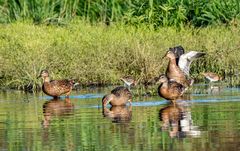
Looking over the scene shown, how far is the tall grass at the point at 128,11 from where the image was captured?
81.3ft

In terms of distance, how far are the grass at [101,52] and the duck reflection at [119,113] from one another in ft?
12.7

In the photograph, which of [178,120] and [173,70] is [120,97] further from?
[173,70]

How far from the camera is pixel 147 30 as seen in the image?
2383 cm

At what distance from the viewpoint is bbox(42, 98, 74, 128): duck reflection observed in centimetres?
1547

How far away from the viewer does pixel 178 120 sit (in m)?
14.4

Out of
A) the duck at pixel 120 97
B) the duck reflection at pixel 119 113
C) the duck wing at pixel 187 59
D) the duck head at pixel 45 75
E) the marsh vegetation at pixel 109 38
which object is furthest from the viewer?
the marsh vegetation at pixel 109 38

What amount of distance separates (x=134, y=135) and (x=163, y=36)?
10123 mm

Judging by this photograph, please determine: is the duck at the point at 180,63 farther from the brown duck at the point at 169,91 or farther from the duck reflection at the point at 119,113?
the duck reflection at the point at 119,113

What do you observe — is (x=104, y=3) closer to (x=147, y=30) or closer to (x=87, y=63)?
(x=147, y=30)

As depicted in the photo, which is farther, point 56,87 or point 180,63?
point 180,63

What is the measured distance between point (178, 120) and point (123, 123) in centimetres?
84

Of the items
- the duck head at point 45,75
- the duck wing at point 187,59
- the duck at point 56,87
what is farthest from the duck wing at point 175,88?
the duck wing at point 187,59

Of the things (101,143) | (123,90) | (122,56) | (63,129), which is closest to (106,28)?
(122,56)

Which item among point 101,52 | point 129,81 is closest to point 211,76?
point 129,81
